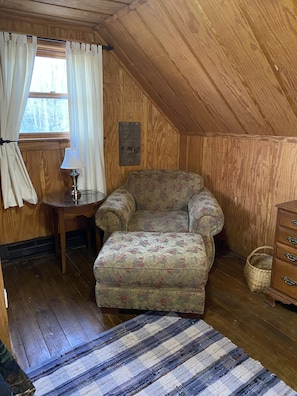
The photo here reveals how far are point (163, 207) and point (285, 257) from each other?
1.25 metres

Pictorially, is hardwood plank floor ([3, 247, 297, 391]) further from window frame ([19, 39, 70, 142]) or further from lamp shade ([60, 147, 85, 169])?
window frame ([19, 39, 70, 142])

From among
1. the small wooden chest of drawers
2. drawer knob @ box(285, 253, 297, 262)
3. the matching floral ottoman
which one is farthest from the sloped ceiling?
the matching floral ottoman

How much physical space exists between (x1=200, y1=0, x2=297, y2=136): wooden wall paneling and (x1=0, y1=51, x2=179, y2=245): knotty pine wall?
132cm

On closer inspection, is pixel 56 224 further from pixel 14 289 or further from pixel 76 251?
pixel 14 289

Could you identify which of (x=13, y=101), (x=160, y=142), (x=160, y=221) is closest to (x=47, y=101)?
(x=13, y=101)

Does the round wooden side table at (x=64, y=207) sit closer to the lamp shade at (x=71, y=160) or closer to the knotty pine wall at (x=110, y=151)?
the knotty pine wall at (x=110, y=151)

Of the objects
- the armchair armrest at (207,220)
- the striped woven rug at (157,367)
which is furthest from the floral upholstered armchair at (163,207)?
the striped woven rug at (157,367)

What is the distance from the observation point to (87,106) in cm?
276

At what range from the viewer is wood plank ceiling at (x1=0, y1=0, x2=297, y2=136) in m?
1.66

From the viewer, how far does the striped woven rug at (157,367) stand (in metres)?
1.49

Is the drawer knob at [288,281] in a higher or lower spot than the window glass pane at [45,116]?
lower

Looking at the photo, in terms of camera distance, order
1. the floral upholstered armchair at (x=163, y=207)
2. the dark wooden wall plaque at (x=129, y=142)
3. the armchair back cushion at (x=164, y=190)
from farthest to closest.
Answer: the dark wooden wall plaque at (x=129, y=142)
the armchair back cushion at (x=164, y=190)
the floral upholstered armchair at (x=163, y=207)

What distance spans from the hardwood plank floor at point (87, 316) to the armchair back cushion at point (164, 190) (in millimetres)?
733

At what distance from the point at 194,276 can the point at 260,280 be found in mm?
712
